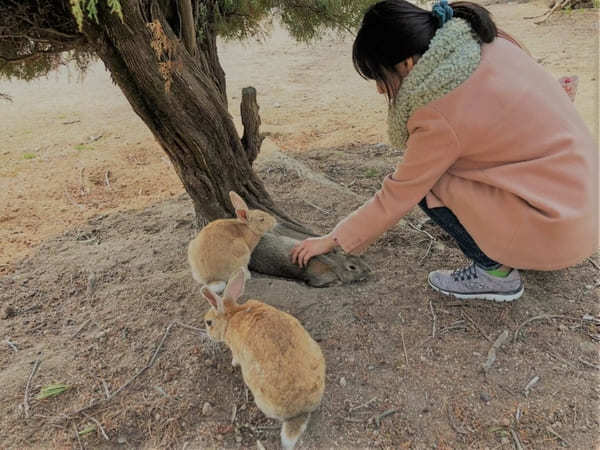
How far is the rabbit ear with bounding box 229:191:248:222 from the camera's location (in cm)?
314

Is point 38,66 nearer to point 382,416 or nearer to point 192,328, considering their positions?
point 192,328

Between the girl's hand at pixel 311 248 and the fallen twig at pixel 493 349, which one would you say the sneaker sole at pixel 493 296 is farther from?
the girl's hand at pixel 311 248

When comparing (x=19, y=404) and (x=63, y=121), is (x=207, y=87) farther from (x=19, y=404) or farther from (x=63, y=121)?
(x=63, y=121)

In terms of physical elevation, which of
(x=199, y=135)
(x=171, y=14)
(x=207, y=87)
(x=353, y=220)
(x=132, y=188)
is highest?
(x=171, y=14)

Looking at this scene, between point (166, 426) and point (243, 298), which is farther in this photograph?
point (243, 298)

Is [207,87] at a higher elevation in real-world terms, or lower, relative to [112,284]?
higher

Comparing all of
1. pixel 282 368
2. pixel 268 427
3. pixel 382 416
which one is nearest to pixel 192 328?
pixel 268 427

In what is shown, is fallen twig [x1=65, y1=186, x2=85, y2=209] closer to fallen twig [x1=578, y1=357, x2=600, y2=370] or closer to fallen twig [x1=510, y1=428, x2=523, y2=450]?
fallen twig [x1=510, y1=428, x2=523, y2=450]

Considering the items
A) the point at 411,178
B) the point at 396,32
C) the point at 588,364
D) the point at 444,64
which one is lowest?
the point at 588,364

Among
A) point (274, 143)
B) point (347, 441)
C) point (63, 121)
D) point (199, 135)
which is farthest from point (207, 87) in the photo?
point (63, 121)

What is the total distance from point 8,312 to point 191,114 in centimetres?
185

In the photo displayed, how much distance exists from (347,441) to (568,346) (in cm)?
128

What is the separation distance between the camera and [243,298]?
9.82ft

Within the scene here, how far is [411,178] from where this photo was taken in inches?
96.3
